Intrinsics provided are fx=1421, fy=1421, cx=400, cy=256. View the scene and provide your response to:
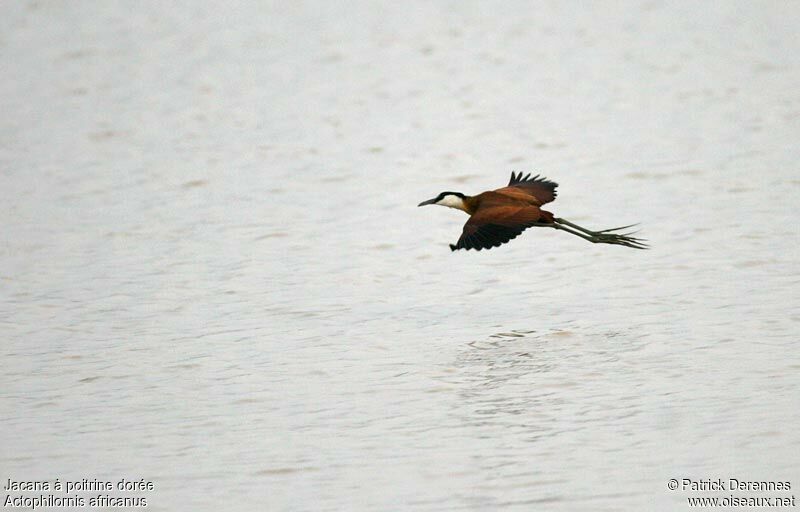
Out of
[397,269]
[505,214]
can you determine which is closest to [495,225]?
[505,214]

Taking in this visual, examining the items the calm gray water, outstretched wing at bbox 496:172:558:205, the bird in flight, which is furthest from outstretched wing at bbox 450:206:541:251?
the calm gray water

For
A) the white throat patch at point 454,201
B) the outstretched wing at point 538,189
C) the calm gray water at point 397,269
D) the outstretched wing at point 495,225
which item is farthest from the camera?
the white throat patch at point 454,201

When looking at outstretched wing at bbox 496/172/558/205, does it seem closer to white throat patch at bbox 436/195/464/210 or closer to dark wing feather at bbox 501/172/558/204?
dark wing feather at bbox 501/172/558/204

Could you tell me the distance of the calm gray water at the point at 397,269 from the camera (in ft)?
28.2

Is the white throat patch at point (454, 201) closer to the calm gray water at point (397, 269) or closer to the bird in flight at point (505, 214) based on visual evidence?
the bird in flight at point (505, 214)

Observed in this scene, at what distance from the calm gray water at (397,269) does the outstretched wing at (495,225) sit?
2.75ft

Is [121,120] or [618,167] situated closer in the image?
[618,167]

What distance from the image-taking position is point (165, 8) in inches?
1175

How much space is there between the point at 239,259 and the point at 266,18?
15344mm

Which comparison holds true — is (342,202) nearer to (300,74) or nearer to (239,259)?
(239,259)

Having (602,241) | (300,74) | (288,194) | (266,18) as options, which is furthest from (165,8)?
(602,241)

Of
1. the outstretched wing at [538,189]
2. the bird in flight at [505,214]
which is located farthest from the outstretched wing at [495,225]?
the outstretched wing at [538,189]

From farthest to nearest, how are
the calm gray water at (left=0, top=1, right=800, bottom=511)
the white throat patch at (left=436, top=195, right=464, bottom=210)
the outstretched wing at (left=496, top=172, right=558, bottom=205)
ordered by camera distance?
the white throat patch at (left=436, top=195, right=464, bottom=210) < the outstretched wing at (left=496, top=172, right=558, bottom=205) < the calm gray water at (left=0, top=1, right=800, bottom=511)

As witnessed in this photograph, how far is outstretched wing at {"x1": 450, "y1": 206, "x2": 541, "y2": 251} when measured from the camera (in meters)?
10.5
